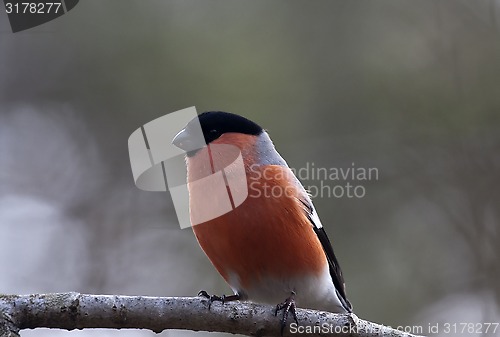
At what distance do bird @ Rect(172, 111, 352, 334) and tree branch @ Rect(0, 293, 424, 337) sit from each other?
0.31 m

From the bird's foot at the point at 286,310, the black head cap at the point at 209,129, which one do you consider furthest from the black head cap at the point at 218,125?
the bird's foot at the point at 286,310

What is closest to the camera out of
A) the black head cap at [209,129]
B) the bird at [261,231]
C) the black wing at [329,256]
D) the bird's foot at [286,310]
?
the bird's foot at [286,310]

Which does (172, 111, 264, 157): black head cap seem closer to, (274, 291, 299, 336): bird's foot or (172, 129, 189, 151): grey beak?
(172, 129, 189, 151): grey beak

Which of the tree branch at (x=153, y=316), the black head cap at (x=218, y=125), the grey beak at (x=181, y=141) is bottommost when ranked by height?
the tree branch at (x=153, y=316)

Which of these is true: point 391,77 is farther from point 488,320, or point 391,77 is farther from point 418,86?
point 488,320

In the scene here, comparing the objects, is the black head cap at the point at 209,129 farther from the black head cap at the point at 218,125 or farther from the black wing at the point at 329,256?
the black wing at the point at 329,256

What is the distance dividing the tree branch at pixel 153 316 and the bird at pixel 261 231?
1.03 ft

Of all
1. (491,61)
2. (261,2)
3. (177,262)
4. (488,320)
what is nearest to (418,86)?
(491,61)

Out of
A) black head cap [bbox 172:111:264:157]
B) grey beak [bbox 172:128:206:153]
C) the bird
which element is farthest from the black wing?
grey beak [bbox 172:128:206:153]

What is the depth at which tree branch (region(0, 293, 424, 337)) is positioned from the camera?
3.67m

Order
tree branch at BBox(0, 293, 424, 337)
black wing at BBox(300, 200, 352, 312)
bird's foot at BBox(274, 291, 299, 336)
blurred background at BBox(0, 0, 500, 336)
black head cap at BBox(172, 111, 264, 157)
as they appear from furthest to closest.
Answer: blurred background at BBox(0, 0, 500, 336)
black head cap at BBox(172, 111, 264, 157)
black wing at BBox(300, 200, 352, 312)
bird's foot at BBox(274, 291, 299, 336)
tree branch at BBox(0, 293, 424, 337)

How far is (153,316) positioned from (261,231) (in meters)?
1.07

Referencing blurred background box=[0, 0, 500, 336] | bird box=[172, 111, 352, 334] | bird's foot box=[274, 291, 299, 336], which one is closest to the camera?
bird's foot box=[274, 291, 299, 336]

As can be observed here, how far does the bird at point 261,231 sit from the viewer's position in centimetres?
457
